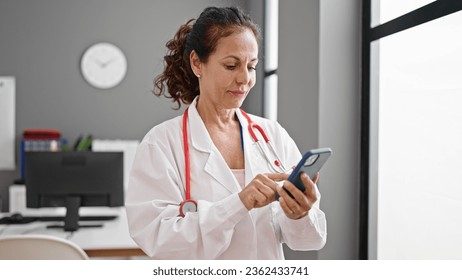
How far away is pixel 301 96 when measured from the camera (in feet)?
3.79

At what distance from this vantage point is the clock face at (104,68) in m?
1.78

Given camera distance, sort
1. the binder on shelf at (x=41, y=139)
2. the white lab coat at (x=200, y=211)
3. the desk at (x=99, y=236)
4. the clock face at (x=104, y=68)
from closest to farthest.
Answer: the white lab coat at (x=200, y=211)
the desk at (x=99, y=236)
the clock face at (x=104, y=68)
the binder on shelf at (x=41, y=139)

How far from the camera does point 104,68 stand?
2053mm

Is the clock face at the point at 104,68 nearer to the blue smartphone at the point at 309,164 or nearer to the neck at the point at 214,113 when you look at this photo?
the neck at the point at 214,113

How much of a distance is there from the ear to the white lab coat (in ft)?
0.22

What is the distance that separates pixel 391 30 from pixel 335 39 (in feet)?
0.43

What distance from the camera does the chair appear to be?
3.89 ft

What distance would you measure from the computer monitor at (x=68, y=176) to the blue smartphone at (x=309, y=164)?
1288 mm

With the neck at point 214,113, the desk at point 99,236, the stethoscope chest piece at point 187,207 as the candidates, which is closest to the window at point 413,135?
the neck at point 214,113

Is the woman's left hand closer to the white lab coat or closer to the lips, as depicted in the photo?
the white lab coat

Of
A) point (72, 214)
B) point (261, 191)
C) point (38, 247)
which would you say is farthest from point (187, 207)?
point (72, 214)

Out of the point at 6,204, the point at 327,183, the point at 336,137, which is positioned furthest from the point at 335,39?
the point at 6,204

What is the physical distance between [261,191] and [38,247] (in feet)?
2.44
